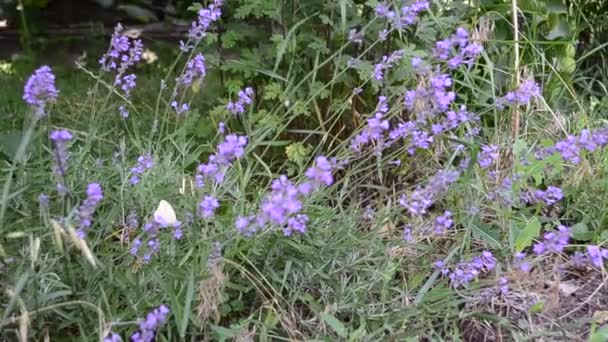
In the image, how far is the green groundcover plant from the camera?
64.5 inches

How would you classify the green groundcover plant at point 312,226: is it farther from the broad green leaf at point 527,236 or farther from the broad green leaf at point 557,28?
the broad green leaf at point 557,28

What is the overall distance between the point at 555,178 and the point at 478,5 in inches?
28.7

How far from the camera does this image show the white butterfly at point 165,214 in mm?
1683

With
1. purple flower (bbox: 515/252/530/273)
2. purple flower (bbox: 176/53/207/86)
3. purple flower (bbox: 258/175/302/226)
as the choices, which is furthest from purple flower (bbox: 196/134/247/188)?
purple flower (bbox: 515/252/530/273)

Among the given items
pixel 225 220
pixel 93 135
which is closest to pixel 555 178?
pixel 225 220

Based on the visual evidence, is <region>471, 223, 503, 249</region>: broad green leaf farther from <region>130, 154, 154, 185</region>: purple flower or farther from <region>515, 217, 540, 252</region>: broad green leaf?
<region>130, 154, 154, 185</region>: purple flower

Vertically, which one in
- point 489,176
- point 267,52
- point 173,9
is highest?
point 267,52

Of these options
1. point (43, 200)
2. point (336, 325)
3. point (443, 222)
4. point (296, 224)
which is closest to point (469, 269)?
point (443, 222)

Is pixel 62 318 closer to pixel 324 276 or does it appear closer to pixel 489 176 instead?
pixel 324 276

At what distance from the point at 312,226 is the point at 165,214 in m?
0.41

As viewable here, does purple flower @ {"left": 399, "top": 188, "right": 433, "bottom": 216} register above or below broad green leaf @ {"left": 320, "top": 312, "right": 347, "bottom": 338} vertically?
above

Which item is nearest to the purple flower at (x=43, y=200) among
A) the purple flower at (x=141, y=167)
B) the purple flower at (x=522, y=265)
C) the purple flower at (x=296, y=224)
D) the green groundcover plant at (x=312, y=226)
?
the green groundcover plant at (x=312, y=226)

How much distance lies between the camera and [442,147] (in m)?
2.56

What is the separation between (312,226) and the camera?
2.00m
